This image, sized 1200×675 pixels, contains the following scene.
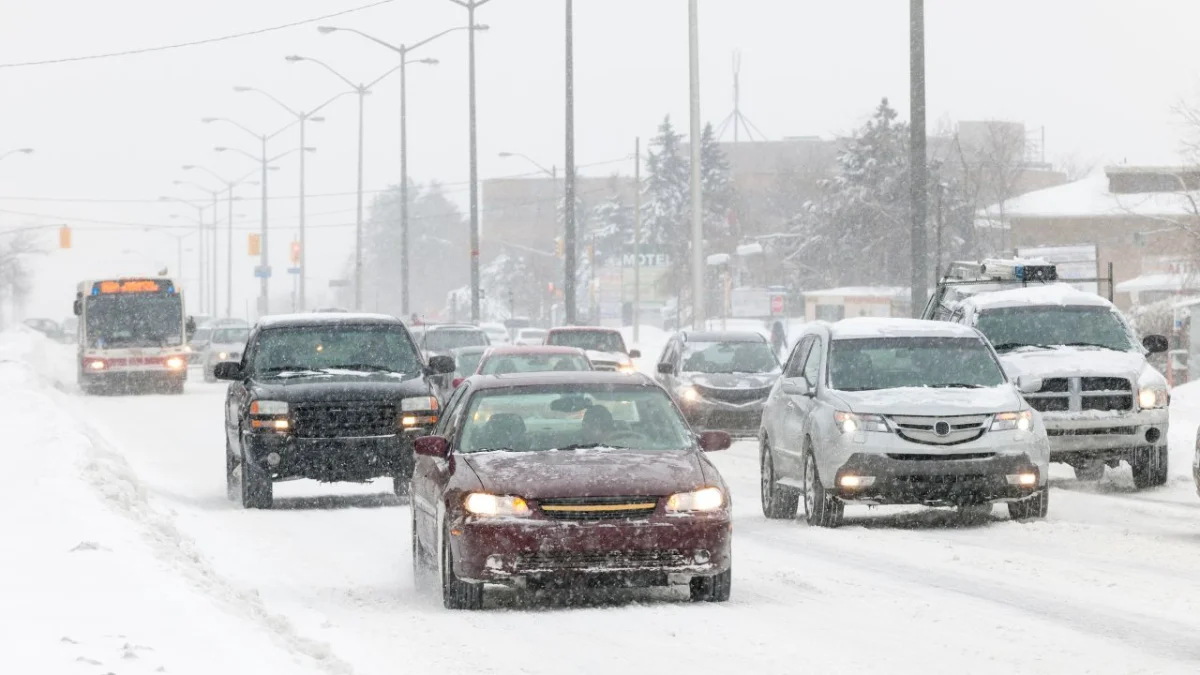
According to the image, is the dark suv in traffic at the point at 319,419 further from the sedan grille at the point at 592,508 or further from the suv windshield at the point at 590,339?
the suv windshield at the point at 590,339

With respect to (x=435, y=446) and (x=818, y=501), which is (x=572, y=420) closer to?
(x=435, y=446)

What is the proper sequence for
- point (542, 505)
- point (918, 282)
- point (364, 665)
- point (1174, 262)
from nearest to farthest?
point (364, 665) < point (542, 505) < point (918, 282) < point (1174, 262)

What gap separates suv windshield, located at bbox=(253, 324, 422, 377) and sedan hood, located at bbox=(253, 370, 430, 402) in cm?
37

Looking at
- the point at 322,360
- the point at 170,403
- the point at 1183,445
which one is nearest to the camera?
the point at 322,360

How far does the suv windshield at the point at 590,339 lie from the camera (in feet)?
117

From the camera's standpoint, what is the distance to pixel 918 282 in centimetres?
2961

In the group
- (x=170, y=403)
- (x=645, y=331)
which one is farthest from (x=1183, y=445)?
(x=645, y=331)

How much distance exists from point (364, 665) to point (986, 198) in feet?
320

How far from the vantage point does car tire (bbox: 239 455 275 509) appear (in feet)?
60.4

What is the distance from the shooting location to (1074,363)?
19.9 meters

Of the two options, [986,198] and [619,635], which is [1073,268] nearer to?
[619,635]

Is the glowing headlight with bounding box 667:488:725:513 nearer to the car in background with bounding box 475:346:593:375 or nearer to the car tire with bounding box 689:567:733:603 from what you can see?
the car tire with bounding box 689:567:733:603

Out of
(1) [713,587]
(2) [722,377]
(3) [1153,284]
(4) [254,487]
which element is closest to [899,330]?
(4) [254,487]

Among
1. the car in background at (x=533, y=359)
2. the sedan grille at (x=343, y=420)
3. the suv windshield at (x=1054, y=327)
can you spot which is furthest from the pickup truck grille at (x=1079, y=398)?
the car in background at (x=533, y=359)
